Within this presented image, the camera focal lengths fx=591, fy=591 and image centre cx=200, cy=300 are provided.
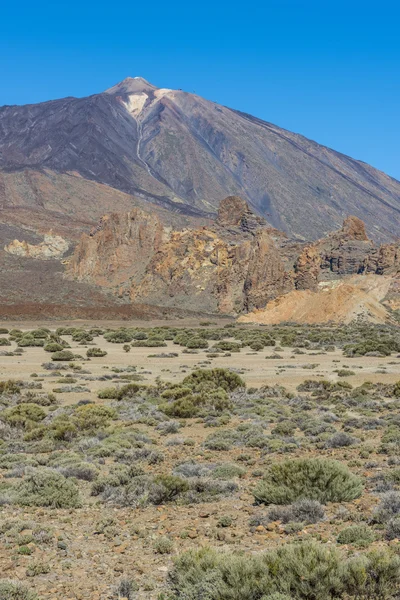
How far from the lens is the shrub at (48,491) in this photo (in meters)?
9.07

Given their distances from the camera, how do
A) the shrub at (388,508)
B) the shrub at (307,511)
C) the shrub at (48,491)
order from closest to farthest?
1. the shrub at (388,508)
2. the shrub at (307,511)
3. the shrub at (48,491)

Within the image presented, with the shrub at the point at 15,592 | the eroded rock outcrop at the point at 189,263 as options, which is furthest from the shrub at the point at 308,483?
the eroded rock outcrop at the point at 189,263

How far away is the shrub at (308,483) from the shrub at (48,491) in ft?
9.48

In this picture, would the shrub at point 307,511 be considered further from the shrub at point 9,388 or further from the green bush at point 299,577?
the shrub at point 9,388

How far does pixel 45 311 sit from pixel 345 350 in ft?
140

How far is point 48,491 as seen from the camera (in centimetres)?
938

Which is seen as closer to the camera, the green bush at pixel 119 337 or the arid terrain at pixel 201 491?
the arid terrain at pixel 201 491

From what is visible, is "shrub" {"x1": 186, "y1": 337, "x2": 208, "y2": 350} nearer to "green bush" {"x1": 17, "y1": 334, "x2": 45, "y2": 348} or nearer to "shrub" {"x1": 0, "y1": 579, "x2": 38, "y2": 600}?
"green bush" {"x1": 17, "y1": 334, "x2": 45, "y2": 348}

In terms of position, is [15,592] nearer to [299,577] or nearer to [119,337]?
[299,577]

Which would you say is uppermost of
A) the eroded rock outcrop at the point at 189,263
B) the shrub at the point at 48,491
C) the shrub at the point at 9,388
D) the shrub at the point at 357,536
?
the eroded rock outcrop at the point at 189,263

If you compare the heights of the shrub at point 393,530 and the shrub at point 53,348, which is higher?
the shrub at point 393,530

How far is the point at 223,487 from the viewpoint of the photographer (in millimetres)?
9766

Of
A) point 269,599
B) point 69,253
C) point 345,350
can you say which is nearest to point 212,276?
point 345,350

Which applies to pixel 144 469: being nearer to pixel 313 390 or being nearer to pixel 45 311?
pixel 313 390
